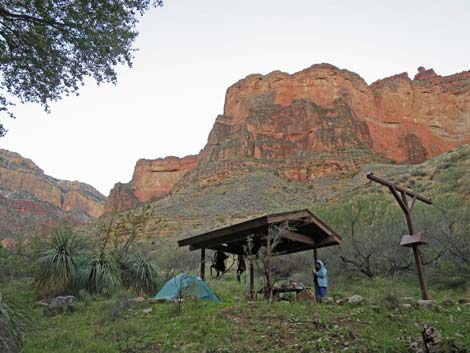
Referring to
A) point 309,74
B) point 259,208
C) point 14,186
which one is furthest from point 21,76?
point 14,186

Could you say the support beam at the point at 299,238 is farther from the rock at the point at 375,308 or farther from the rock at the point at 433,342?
the rock at the point at 433,342

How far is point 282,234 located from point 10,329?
269 inches

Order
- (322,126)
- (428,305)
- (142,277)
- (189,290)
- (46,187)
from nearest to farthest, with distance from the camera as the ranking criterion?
1. (428,305)
2. (189,290)
3. (142,277)
4. (322,126)
5. (46,187)

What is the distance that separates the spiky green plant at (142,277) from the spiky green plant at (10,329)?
851cm

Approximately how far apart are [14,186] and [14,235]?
112 metres

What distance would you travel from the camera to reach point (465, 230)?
516 inches

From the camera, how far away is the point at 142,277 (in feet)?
43.0

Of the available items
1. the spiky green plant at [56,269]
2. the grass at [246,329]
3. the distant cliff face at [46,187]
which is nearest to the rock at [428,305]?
the grass at [246,329]

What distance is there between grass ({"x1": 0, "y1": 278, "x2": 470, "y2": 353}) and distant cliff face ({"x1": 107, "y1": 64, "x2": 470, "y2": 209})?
197 feet

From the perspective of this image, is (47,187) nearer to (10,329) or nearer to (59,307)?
(59,307)

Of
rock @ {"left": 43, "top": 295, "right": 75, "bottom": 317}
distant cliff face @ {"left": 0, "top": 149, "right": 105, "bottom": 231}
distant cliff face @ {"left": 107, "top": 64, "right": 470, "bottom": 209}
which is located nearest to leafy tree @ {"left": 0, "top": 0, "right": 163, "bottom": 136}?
rock @ {"left": 43, "top": 295, "right": 75, "bottom": 317}

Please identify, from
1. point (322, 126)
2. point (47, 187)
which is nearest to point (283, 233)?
point (322, 126)

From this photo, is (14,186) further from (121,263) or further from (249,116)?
(121,263)

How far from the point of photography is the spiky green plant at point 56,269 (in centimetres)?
1183
